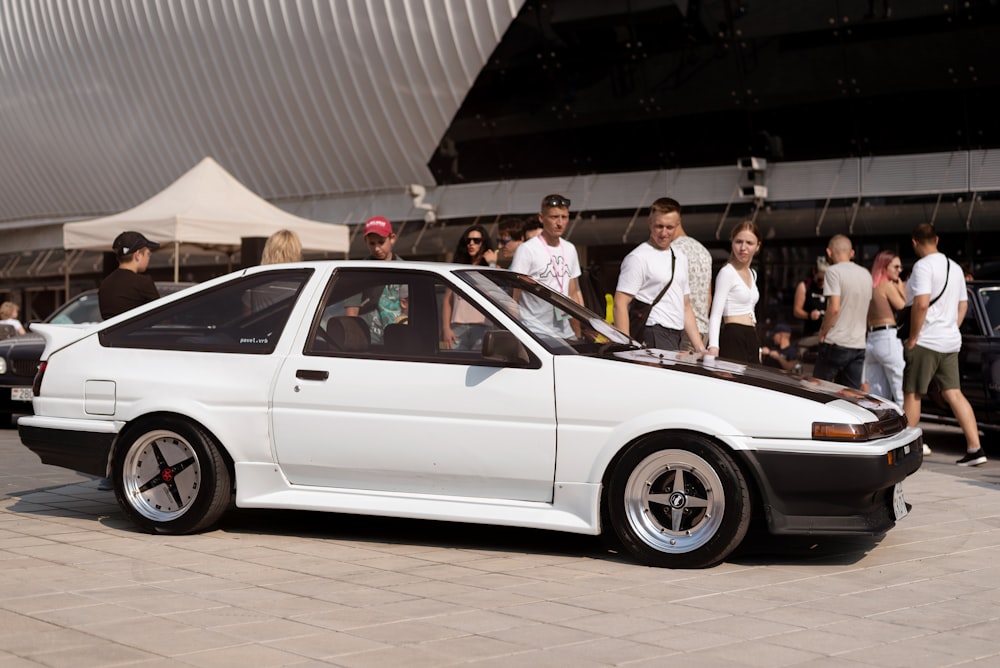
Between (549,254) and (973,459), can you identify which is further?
(973,459)

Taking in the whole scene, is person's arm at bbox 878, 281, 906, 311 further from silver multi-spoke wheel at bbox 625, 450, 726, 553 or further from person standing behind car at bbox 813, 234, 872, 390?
silver multi-spoke wheel at bbox 625, 450, 726, 553

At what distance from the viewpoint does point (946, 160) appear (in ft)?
66.9

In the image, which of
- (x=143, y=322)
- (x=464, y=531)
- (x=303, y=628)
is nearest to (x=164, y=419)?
(x=143, y=322)

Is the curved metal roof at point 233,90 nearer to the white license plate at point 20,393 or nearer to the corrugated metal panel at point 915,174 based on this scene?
the corrugated metal panel at point 915,174

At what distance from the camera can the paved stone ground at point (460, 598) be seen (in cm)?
461

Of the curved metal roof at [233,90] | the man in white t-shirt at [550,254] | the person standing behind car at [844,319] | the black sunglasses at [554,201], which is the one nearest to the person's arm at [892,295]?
the person standing behind car at [844,319]

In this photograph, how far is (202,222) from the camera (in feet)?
54.5

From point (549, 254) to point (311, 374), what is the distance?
2760 mm

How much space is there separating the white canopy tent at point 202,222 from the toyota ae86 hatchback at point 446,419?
30.8 feet

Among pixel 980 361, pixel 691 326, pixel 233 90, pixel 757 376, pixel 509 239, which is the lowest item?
pixel 757 376

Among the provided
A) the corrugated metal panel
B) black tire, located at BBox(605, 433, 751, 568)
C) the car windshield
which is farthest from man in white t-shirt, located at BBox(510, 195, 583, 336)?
the corrugated metal panel

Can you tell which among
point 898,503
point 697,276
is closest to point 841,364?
point 697,276

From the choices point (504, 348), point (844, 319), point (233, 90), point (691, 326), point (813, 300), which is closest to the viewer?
point (504, 348)

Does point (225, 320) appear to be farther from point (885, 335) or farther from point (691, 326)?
point (885, 335)
